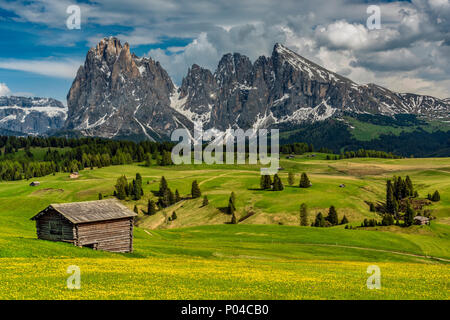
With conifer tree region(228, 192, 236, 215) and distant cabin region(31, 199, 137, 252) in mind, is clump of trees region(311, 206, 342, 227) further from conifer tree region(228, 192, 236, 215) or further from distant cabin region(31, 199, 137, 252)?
distant cabin region(31, 199, 137, 252)

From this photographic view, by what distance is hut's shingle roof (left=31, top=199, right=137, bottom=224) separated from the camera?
166 feet

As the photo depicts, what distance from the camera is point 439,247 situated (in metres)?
→ 80.7

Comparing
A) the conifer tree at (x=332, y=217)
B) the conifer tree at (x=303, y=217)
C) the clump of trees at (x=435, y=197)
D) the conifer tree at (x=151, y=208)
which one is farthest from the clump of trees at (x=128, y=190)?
the clump of trees at (x=435, y=197)

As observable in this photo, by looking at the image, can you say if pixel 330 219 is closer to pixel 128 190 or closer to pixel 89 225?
pixel 128 190

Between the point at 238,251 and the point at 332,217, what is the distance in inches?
2603

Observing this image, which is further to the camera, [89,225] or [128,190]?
[128,190]

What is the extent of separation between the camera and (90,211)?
173ft

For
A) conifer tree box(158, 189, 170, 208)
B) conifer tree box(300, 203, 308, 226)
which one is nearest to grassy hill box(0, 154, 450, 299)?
conifer tree box(300, 203, 308, 226)

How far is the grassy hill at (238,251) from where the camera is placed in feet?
81.7

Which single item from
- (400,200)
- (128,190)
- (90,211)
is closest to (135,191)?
(128,190)

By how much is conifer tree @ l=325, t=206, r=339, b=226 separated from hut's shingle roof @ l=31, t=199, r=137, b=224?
262 ft
